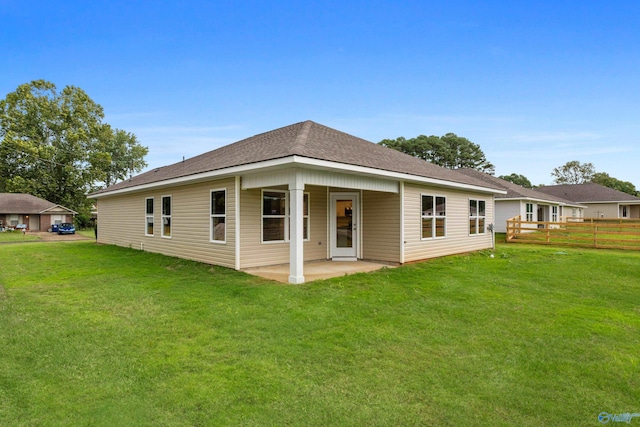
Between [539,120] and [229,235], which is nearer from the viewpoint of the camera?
[229,235]

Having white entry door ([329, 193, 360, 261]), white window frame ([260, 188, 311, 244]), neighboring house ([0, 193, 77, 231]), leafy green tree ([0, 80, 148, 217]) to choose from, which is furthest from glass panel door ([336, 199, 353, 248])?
leafy green tree ([0, 80, 148, 217])

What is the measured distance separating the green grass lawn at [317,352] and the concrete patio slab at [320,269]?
77 cm

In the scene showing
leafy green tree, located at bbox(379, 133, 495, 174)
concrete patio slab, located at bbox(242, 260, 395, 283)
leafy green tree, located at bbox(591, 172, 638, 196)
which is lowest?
concrete patio slab, located at bbox(242, 260, 395, 283)

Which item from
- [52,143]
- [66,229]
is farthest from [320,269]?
[52,143]

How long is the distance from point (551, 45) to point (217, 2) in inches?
482

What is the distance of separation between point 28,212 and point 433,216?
40.2m

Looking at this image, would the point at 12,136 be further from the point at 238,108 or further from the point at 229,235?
the point at 229,235

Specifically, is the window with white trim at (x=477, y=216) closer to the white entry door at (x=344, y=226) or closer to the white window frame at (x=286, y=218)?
the white entry door at (x=344, y=226)

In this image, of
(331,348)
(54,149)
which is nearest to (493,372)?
(331,348)

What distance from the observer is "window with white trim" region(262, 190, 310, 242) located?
921cm

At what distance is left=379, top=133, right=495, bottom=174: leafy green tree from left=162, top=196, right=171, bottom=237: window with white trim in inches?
1386

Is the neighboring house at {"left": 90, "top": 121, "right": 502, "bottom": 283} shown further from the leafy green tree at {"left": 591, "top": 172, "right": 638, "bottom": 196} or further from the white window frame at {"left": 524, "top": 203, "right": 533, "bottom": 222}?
the leafy green tree at {"left": 591, "top": 172, "right": 638, "bottom": 196}

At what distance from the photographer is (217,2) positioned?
1209 cm

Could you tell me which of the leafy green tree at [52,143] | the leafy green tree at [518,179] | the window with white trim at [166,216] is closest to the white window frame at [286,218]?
the window with white trim at [166,216]
